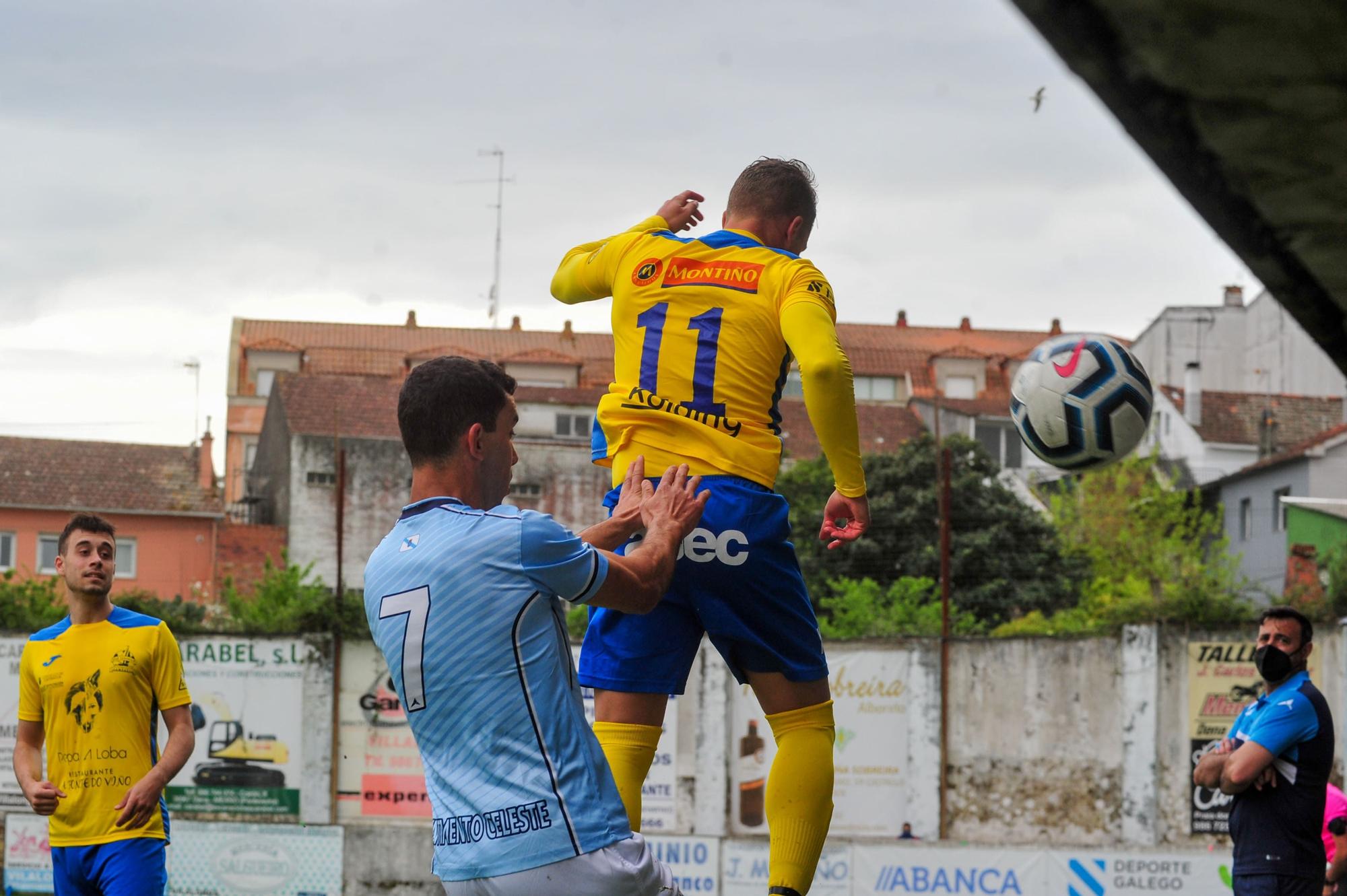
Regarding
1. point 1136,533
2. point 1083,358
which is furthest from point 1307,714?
point 1136,533

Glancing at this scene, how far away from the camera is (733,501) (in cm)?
471

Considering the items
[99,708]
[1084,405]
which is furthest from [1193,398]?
[99,708]

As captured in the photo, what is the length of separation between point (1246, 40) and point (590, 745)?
2482mm

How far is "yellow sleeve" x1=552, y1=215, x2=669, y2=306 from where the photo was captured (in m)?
5.09

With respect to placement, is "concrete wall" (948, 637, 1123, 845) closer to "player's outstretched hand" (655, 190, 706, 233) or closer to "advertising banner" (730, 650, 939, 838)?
"advertising banner" (730, 650, 939, 838)

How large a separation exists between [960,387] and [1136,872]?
5488 cm

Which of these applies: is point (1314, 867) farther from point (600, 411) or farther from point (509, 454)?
point (509, 454)

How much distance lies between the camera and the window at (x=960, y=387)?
221 feet

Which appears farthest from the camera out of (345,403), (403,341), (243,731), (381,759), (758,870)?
(403,341)

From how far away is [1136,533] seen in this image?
42.3 m

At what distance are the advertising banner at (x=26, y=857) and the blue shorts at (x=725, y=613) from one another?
14204mm

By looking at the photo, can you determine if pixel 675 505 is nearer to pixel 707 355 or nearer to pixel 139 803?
pixel 707 355

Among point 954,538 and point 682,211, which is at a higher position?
point 682,211

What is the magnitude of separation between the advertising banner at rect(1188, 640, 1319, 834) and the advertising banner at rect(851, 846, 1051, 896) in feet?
18.8
